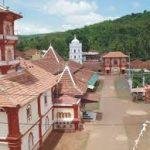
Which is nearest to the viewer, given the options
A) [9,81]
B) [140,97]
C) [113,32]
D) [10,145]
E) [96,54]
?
[10,145]

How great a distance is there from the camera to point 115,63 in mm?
106625

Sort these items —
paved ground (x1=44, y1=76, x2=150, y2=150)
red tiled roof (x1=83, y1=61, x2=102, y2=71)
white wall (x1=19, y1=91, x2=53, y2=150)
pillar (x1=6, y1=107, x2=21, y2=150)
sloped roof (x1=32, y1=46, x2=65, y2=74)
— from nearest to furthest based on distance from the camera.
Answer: pillar (x1=6, y1=107, x2=21, y2=150), white wall (x1=19, y1=91, x2=53, y2=150), paved ground (x1=44, y1=76, x2=150, y2=150), sloped roof (x1=32, y1=46, x2=65, y2=74), red tiled roof (x1=83, y1=61, x2=102, y2=71)

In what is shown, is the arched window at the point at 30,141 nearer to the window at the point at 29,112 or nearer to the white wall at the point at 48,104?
the window at the point at 29,112

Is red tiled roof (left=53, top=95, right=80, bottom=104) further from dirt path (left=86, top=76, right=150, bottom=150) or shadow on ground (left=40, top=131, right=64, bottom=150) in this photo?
shadow on ground (left=40, top=131, right=64, bottom=150)

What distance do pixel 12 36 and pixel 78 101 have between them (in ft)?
39.7

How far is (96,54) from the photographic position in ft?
411

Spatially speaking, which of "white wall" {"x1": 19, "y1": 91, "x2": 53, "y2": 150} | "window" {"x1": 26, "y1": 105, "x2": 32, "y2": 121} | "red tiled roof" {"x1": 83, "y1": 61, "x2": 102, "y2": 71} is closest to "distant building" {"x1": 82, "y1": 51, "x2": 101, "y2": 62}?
"red tiled roof" {"x1": 83, "y1": 61, "x2": 102, "y2": 71}

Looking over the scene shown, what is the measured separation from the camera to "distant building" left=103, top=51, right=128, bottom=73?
10600 cm

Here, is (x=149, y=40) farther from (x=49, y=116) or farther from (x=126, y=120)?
(x=49, y=116)

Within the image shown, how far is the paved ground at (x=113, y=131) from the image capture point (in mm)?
35656

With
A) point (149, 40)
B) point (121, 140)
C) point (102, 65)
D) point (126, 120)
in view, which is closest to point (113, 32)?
point (149, 40)

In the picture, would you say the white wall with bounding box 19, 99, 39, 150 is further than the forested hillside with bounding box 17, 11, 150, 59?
No

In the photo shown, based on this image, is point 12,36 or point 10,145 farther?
point 12,36

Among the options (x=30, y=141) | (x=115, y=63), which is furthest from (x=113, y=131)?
(x=115, y=63)
